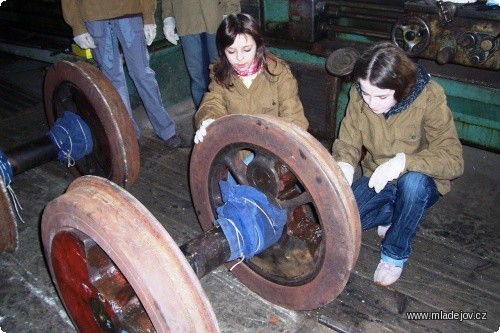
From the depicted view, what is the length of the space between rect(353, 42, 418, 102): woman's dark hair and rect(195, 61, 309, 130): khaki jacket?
450 mm

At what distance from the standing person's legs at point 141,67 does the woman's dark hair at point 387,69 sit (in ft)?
6.65

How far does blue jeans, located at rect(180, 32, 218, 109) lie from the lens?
11.3 ft

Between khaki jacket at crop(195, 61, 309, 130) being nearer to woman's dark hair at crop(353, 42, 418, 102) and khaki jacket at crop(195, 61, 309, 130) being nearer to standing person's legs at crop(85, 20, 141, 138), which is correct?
woman's dark hair at crop(353, 42, 418, 102)

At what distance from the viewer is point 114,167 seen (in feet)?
8.00

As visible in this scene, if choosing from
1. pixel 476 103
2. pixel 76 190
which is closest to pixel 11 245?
pixel 76 190

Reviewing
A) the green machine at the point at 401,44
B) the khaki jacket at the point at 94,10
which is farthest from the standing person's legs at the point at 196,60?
the green machine at the point at 401,44

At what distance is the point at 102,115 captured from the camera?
2340 millimetres

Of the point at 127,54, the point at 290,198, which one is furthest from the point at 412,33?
the point at 127,54

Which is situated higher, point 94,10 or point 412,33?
point 94,10

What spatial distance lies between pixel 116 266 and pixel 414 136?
142 cm

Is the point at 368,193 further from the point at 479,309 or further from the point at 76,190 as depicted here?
the point at 76,190

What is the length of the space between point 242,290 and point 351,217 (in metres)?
0.91

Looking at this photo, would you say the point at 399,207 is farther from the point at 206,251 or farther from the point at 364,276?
the point at 206,251

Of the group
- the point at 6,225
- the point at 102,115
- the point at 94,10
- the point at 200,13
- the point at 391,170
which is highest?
the point at 94,10
